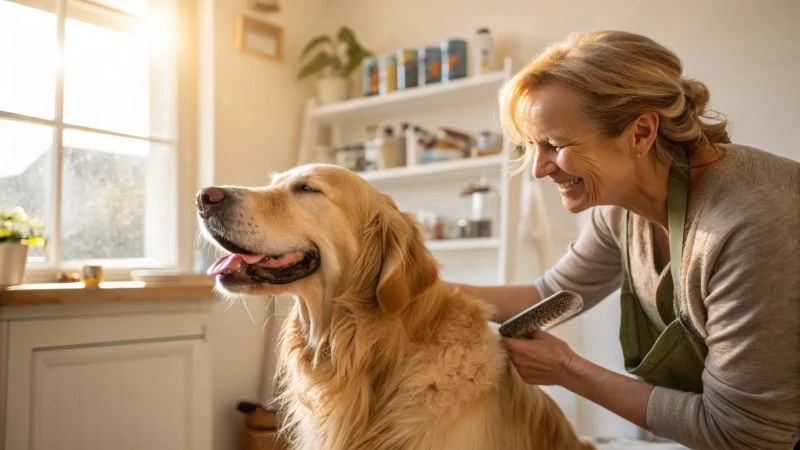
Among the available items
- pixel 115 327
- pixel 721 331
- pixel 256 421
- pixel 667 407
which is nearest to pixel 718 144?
pixel 721 331

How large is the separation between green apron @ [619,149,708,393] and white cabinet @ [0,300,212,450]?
1.46 meters

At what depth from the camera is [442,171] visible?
8.77 feet

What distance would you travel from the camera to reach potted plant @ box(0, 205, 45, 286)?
190cm

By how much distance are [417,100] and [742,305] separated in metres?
1.94

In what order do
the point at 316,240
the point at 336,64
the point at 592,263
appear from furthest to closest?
the point at 336,64, the point at 592,263, the point at 316,240

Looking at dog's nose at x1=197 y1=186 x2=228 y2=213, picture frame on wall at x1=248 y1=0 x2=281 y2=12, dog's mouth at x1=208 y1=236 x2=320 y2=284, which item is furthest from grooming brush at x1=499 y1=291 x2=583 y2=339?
picture frame on wall at x1=248 y1=0 x2=281 y2=12

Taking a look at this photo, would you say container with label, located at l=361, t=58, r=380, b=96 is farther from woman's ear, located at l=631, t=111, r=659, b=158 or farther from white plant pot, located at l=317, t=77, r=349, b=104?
woman's ear, located at l=631, t=111, r=659, b=158

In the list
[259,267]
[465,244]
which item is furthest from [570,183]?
[465,244]

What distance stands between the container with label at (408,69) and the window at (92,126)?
41.4 inches

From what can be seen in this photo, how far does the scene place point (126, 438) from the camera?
6.47 ft

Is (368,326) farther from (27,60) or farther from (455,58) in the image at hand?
(27,60)

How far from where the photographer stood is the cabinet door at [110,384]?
1.75 m

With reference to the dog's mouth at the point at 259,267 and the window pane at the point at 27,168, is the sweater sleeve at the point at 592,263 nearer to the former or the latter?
the dog's mouth at the point at 259,267

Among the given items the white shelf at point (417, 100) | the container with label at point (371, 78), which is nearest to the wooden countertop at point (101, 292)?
the white shelf at point (417, 100)
